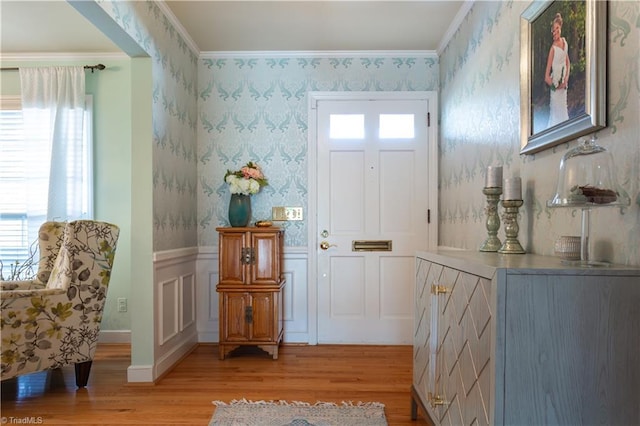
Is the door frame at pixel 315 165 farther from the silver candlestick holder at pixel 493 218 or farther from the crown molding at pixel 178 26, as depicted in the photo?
the silver candlestick holder at pixel 493 218

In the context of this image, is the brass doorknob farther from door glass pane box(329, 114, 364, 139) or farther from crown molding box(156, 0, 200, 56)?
crown molding box(156, 0, 200, 56)

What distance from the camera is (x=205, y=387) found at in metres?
2.57

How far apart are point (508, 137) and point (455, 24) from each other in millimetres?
1365

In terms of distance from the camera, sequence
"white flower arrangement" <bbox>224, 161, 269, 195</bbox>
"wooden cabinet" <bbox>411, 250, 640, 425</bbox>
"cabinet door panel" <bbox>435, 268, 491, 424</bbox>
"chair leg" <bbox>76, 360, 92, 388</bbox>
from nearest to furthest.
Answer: "wooden cabinet" <bbox>411, 250, 640, 425</bbox>, "cabinet door panel" <bbox>435, 268, 491, 424</bbox>, "chair leg" <bbox>76, 360, 92, 388</bbox>, "white flower arrangement" <bbox>224, 161, 269, 195</bbox>

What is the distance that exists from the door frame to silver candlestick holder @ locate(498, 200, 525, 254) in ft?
5.58

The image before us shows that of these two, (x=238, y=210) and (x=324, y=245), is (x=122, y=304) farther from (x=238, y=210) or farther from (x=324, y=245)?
(x=324, y=245)

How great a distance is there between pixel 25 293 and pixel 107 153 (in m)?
1.65

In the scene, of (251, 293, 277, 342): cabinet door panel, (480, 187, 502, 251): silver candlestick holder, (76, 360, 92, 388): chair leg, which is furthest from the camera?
(251, 293, 277, 342): cabinet door panel

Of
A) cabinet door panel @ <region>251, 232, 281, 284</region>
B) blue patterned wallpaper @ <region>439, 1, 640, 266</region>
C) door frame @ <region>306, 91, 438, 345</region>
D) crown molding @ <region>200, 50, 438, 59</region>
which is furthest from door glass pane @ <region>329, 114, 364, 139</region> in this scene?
cabinet door panel @ <region>251, 232, 281, 284</region>

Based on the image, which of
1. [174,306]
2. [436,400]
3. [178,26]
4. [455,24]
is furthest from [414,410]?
[178,26]

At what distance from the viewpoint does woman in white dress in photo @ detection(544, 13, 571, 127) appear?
1.53 metres

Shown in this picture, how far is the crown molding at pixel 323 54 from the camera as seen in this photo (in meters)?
3.49

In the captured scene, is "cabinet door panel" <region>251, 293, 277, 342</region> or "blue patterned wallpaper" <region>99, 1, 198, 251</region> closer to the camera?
"blue patterned wallpaper" <region>99, 1, 198, 251</region>

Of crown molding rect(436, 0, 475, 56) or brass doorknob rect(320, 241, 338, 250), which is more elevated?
crown molding rect(436, 0, 475, 56)
